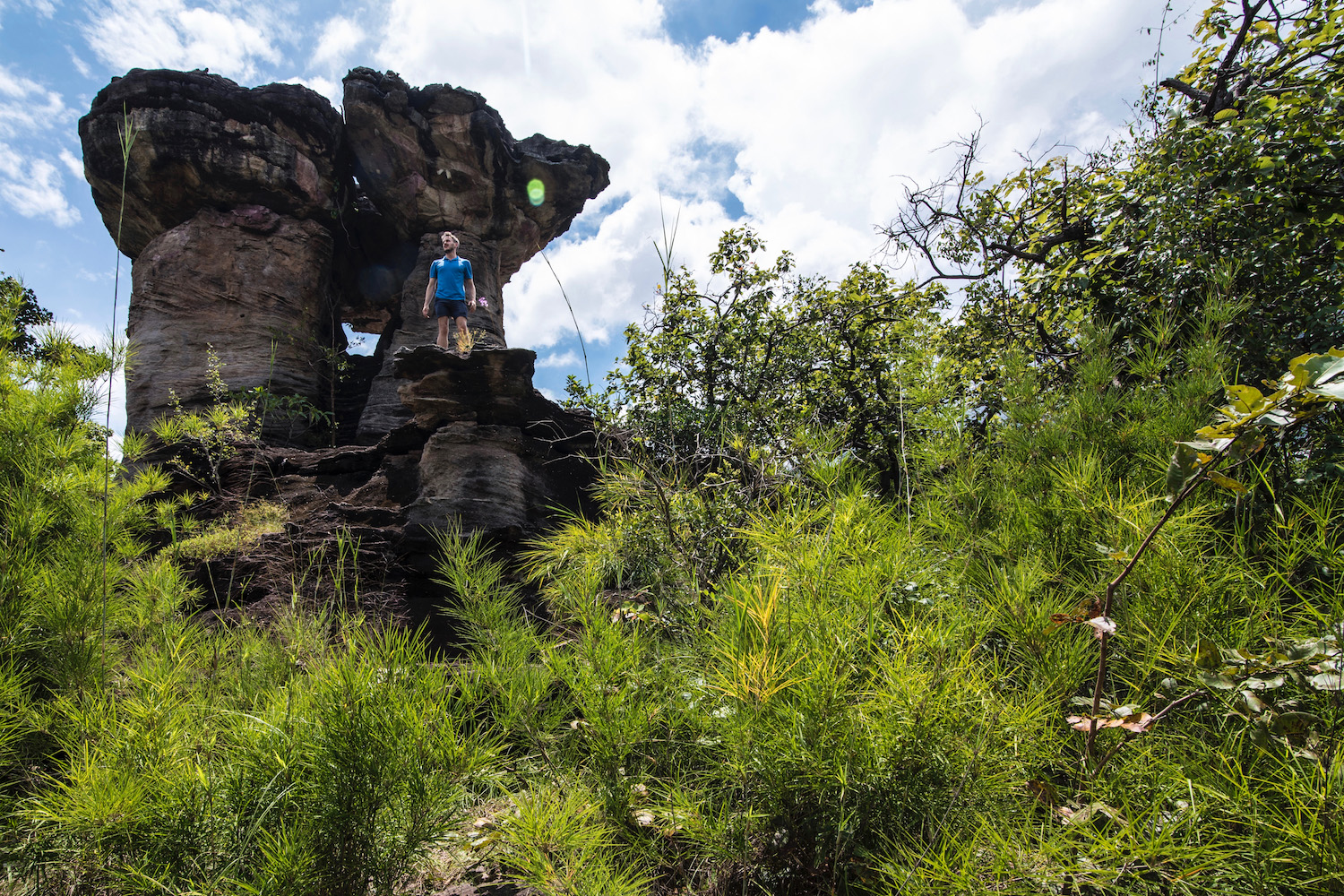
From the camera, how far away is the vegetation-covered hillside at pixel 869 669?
1166 millimetres

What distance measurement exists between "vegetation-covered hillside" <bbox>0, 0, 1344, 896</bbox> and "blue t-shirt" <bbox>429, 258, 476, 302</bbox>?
4797 millimetres

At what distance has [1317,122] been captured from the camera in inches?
103

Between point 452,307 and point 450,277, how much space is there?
463 millimetres

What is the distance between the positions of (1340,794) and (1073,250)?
3.92 meters

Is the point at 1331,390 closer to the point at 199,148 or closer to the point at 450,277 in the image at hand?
the point at 450,277

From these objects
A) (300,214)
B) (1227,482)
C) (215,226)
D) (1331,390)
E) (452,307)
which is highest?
(300,214)

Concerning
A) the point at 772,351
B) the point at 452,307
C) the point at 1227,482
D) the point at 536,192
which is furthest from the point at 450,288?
the point at 1227,482

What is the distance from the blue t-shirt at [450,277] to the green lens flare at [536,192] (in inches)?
270

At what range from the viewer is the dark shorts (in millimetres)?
7852

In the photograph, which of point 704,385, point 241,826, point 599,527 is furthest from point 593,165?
point 241,826

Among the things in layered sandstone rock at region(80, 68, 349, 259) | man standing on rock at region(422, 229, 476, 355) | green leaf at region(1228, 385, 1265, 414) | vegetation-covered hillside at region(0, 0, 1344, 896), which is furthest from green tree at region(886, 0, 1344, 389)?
layered sandstone rock at region(80, 68, 349, 259)

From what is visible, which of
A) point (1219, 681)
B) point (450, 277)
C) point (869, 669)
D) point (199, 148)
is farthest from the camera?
point (199, 148)

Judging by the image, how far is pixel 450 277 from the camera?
25.5 ft

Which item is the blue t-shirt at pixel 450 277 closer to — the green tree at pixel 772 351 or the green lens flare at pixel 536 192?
the green tree at pixel 772 351
